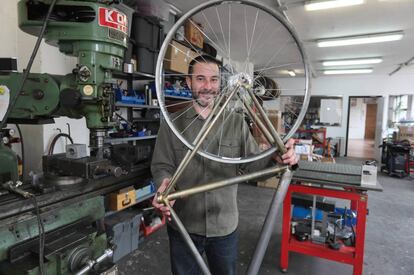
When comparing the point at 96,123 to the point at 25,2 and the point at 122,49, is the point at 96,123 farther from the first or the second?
the point at 25,2

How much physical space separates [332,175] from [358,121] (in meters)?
12.6

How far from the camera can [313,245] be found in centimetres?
191

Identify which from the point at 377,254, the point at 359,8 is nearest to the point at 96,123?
the point at 377,254

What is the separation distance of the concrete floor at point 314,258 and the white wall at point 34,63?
3.45ft

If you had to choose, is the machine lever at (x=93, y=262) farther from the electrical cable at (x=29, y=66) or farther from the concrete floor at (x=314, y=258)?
the concrete floor at (x=314, y=258)

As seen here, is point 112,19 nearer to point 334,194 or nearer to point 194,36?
point 334,194

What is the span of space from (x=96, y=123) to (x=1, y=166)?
0.40 m

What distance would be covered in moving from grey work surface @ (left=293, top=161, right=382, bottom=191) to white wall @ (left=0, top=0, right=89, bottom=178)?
1.72 meters

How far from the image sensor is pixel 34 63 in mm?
1711

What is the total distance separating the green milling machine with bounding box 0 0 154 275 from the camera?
2.22 ft

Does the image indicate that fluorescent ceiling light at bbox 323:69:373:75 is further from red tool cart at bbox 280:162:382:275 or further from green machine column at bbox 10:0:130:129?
green machine column at bbox 10:0:130:129

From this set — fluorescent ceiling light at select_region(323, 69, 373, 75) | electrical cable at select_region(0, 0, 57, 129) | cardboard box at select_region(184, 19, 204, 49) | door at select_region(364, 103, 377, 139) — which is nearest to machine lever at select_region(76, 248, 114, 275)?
electrical cable at select_region(0, 0, 57, 129)

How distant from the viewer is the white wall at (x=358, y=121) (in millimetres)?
12273

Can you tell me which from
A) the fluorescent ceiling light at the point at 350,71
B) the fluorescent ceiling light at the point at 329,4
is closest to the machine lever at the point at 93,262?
the fluorescent ceiling light at the point at 329,4
